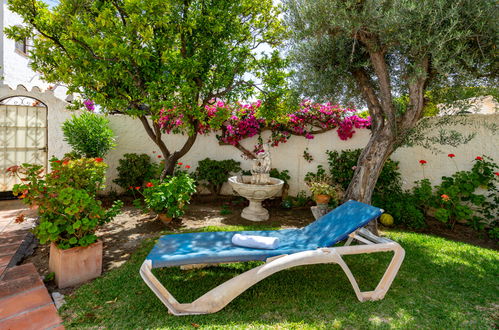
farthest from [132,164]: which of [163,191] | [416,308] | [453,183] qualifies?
[453,183]

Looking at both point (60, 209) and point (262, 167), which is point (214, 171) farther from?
point (60, 209)

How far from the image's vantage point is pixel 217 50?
4391mm

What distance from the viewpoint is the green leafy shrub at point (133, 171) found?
6477 millimetres

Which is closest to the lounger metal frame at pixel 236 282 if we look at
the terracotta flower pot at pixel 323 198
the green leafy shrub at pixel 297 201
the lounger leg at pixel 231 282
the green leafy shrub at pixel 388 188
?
the lounger leg at pixel 231 282

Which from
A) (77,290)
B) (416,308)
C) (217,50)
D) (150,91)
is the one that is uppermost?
(217,50)

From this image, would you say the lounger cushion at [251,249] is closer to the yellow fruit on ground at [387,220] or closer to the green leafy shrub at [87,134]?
the yellow fruit on ground at [387,220]

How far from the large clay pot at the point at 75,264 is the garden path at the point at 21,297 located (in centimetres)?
17

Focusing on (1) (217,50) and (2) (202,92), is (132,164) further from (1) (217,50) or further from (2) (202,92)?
(1) (217,50)

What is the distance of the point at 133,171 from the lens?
6.48 meters

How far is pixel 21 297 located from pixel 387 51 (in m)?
5.51

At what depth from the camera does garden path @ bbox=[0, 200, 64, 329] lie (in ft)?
7.25

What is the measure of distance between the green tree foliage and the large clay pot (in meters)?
2.01

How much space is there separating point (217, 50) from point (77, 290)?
3.71 meters

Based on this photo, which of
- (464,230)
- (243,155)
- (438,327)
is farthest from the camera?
(243,155)
